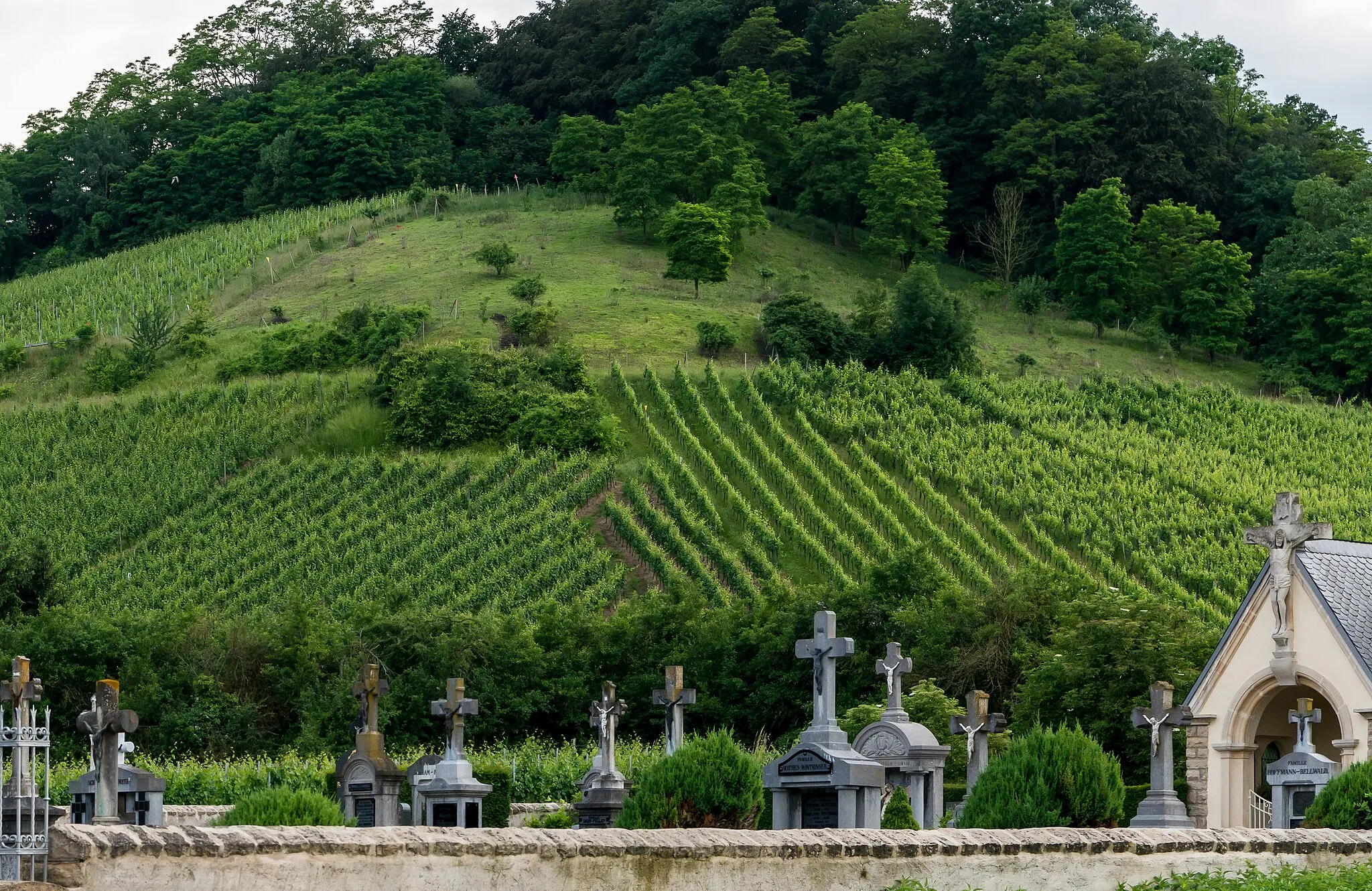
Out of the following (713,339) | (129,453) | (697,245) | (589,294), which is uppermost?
(697,245)

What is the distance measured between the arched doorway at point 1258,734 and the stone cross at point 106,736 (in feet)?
52.5

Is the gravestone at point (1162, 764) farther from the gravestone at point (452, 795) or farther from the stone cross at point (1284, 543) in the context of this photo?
the gravestone at point (452, 795)

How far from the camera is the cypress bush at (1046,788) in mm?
21531

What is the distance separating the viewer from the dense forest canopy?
95.1 meters

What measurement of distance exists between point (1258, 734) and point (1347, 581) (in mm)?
2889

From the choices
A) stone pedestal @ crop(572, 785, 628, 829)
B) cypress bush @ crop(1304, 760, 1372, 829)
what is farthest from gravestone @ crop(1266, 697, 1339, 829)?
stone pedestal @ crop(572, 785, 628, 829)

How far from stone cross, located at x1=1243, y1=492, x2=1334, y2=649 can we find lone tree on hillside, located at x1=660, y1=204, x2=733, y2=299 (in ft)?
193

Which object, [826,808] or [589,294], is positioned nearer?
[826,808]

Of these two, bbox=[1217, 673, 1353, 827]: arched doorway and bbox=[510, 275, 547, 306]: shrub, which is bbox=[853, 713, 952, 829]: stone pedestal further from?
bbox=[510, 275, 547, 306]: shrub

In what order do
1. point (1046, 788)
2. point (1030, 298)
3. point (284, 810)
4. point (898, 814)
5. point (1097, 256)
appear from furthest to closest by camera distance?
point (1097, 256) → point (1030, 298) → point (898, 814) → point (1046, 788) → point (284, 810)

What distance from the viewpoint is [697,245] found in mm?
86625

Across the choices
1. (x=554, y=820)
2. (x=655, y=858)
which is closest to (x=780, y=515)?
(x=554, y=820)

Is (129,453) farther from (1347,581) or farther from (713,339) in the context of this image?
(1347,581)

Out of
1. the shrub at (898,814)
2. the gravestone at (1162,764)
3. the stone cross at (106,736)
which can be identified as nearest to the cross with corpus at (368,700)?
the stone cross at (106,736)
